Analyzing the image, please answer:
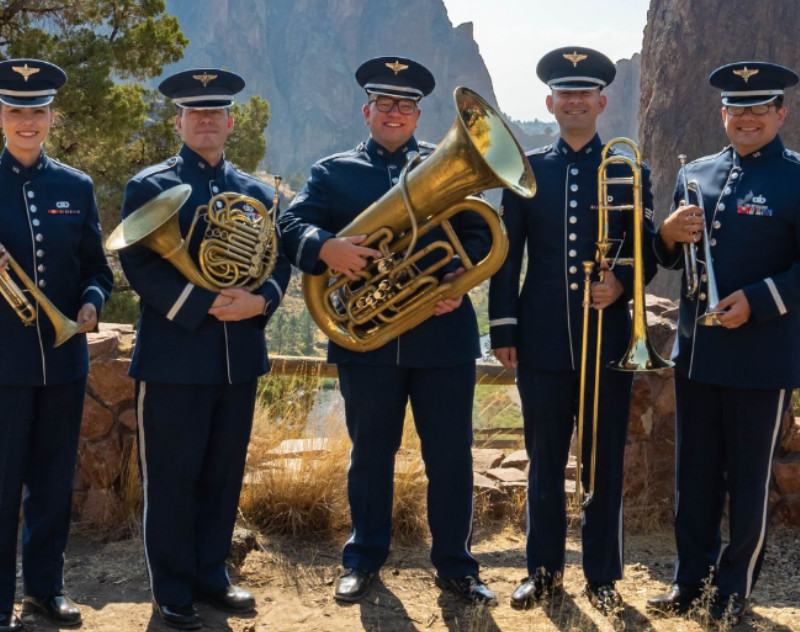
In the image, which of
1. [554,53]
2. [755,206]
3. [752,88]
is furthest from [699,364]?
[554,53]

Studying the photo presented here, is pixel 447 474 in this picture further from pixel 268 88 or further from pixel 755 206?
pixel 268 88

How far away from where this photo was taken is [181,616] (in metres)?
4.19

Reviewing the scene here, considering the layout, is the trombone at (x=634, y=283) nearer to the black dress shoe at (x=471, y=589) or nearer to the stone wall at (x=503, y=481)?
the black dress shoe at (x=471, y=589)

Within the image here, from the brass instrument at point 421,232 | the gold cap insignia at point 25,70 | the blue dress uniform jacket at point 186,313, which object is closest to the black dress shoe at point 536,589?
the brass instrument at point 421,232

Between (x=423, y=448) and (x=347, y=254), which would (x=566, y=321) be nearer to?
(x=423, y=448)

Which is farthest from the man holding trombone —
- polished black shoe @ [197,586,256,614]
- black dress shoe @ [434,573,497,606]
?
polished black shoe @ [197,586,256,614]

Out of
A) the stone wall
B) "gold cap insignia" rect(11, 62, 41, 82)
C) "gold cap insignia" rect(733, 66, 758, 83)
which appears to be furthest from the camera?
the stone wall

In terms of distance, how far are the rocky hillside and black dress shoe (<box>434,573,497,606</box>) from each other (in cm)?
852

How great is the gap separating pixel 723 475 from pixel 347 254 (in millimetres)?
1955

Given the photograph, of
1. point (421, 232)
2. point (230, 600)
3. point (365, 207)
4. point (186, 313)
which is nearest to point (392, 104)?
point (365, 207)

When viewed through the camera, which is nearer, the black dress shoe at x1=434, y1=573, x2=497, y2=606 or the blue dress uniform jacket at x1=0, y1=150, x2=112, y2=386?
the blue dress uniform jacket at x1=0, y1=150, x2=112, y2=386

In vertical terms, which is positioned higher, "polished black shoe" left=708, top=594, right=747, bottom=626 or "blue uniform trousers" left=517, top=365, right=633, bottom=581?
"blue uniform trousers" left=517, top=365, right=633, bottom=581

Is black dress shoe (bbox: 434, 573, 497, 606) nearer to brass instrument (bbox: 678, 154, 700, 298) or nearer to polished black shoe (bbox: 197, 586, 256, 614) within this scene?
polished black shoe (bbox: 197, 586, 256, 614)

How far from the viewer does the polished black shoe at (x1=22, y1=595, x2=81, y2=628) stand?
4227 millimetres
